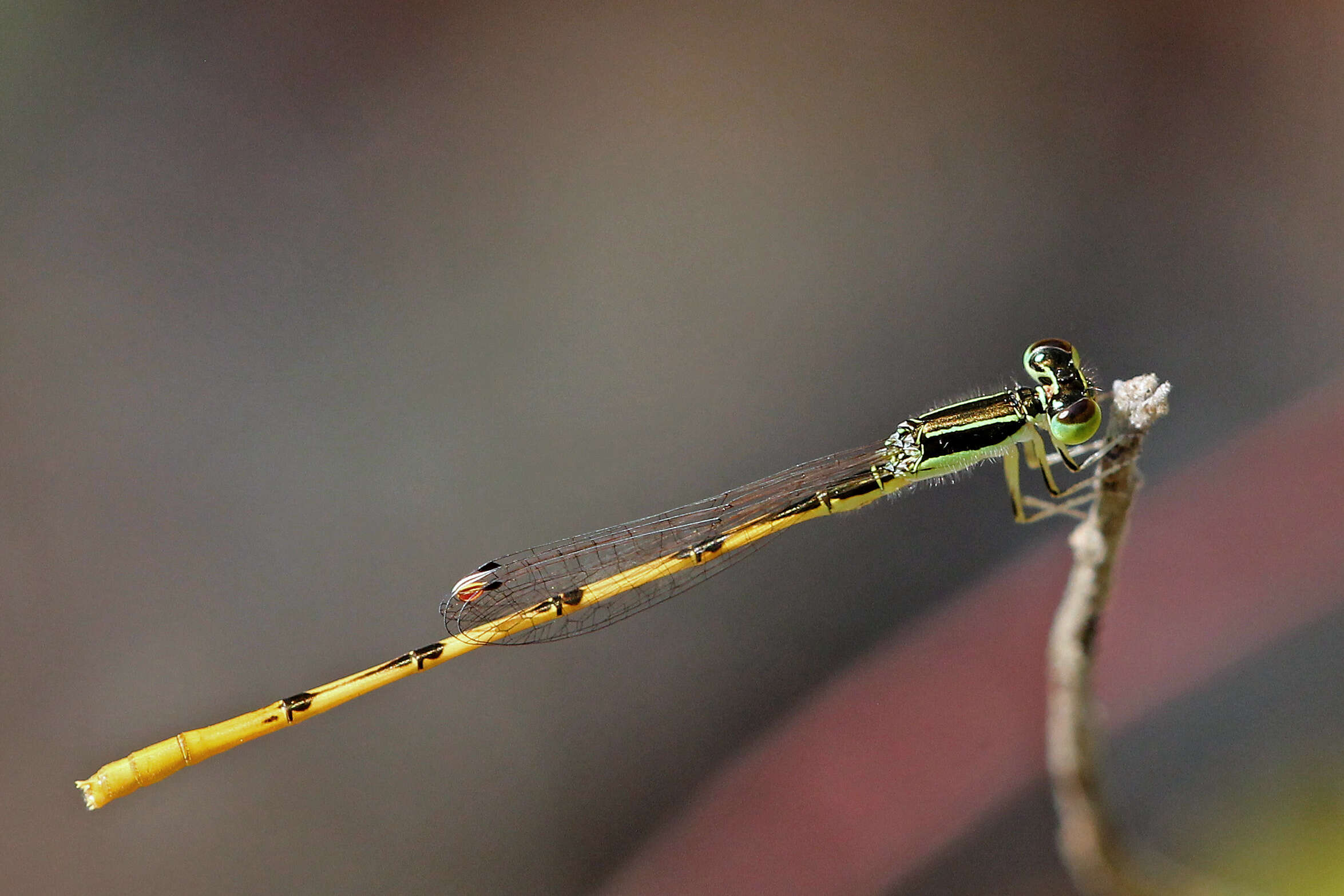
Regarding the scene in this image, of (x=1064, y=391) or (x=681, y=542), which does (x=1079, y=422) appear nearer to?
(x=1064, y=391)

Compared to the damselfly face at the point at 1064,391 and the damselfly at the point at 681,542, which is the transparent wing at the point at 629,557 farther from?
the damselfly face at the point at 1064,391

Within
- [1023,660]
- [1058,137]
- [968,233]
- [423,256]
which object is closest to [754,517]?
[1023,660]

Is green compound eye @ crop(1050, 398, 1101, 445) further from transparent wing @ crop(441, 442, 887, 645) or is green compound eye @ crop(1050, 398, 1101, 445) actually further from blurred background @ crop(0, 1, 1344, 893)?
blurred background @ crop(0, 1, 1344, 893)

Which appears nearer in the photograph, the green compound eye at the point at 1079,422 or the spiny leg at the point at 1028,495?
the green compound eye at the point at 1079,422

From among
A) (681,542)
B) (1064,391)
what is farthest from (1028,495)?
(681,542)

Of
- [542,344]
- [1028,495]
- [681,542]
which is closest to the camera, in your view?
[1028,495]

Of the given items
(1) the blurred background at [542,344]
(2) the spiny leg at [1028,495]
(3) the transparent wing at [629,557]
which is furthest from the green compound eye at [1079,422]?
(1) the blurred background at [542,344]
